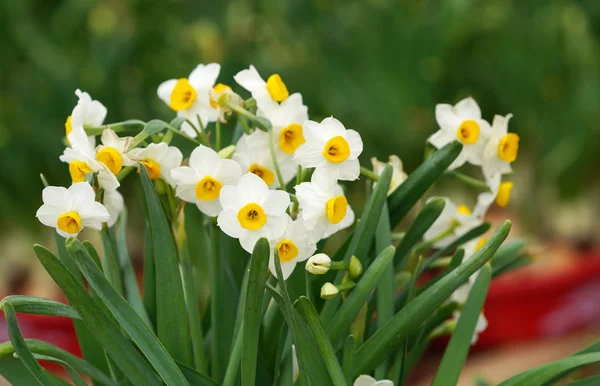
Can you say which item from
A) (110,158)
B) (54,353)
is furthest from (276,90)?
(54,353)

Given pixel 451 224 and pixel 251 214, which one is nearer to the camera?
pixel 251 214

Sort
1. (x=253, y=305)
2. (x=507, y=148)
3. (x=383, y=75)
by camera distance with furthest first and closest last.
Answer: (x=383, y=75), (x=507, y=148), (x=253, y=305)

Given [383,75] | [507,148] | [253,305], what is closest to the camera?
[253,305]

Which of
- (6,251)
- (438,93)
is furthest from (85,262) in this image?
(6,251)

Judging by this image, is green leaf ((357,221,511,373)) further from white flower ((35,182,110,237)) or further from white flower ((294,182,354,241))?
white flower ((35,182,110,237))

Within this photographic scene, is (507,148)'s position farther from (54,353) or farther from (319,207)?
(54,353)

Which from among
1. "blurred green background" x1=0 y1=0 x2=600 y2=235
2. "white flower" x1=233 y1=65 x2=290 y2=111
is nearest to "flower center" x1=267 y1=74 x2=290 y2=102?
"white flower" x1=233 y1=65 x2=290 y2=111
